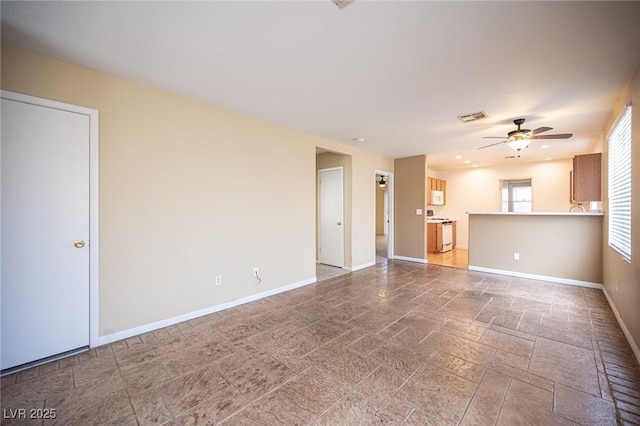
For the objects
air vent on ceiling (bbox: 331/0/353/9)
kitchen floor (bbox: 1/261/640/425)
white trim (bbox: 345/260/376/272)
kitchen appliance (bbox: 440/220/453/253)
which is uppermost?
air vent on ceiling (bbox: 331/0/353/9)

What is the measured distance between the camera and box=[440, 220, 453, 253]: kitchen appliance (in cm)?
761

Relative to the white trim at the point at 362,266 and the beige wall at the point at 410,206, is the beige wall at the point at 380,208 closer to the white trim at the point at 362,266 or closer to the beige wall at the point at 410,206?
the beige wall at the point at 410,206

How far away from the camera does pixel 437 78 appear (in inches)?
103

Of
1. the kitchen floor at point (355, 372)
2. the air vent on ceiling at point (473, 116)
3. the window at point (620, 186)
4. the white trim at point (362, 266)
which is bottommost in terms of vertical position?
the kitchen floor at point (355, 372)

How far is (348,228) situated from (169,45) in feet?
13.6

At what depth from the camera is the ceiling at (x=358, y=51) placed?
1.75m

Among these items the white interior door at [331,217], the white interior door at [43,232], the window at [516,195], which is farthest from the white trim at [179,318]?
the window at [516,195]

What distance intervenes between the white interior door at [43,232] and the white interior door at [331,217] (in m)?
4.05

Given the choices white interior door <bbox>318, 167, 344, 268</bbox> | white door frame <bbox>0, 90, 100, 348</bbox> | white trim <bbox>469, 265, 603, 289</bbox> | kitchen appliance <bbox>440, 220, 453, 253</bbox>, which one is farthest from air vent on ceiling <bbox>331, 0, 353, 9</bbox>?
kitchen appliance <bbox>440, 220, 453, 253</bbox>

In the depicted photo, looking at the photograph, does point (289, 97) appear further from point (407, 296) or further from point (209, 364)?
point (407, 296)

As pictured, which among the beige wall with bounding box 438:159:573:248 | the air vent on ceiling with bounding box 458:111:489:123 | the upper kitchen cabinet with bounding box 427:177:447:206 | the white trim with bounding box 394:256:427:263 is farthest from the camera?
the upper kitchen cabinet with bounding box 427:177:447:206

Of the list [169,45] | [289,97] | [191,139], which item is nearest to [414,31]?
[289,97]

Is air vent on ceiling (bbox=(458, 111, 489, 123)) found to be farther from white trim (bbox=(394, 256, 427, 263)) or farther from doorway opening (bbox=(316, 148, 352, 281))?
white trim (bbox=(394, 256, 427, 263))

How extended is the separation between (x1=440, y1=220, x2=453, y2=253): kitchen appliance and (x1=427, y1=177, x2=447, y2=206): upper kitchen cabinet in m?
0.73
